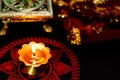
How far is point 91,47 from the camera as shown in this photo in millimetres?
2568

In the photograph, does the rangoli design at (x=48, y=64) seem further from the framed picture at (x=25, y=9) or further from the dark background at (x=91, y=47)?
the framed picture at (x=25, y=9)

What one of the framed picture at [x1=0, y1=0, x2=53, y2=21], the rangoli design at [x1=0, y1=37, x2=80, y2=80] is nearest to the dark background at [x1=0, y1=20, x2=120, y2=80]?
the rangoli design at [x1=0, y1=37, x2=80, y2=80]

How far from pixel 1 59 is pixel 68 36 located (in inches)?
24.5

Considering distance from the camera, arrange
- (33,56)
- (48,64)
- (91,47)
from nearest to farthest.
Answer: (33,56)
(48,64)
(91,47)

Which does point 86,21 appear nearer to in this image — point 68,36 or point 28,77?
point 68,36

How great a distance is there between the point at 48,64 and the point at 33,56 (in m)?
0.20

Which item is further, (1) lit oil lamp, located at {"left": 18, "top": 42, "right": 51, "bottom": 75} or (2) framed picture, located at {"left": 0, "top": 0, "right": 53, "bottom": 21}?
(2) framed picture, located at {"left": 0, "top": 0, "right": 53, "bottom": 21}

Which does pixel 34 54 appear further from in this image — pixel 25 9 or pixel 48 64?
pixel 25 9

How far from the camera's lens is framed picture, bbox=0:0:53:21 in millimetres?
2385

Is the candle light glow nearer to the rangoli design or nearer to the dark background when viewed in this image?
the rangoli design

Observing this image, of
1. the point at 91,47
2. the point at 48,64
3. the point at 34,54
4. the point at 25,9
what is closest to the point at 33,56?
the point at 34,54

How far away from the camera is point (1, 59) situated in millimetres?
2422

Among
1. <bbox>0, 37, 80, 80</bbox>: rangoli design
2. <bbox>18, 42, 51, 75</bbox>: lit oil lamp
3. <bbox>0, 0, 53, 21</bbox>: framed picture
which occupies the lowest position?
<bbox>0, 37, 80, 80</bbox>: rangoli design

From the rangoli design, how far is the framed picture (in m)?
0.26
